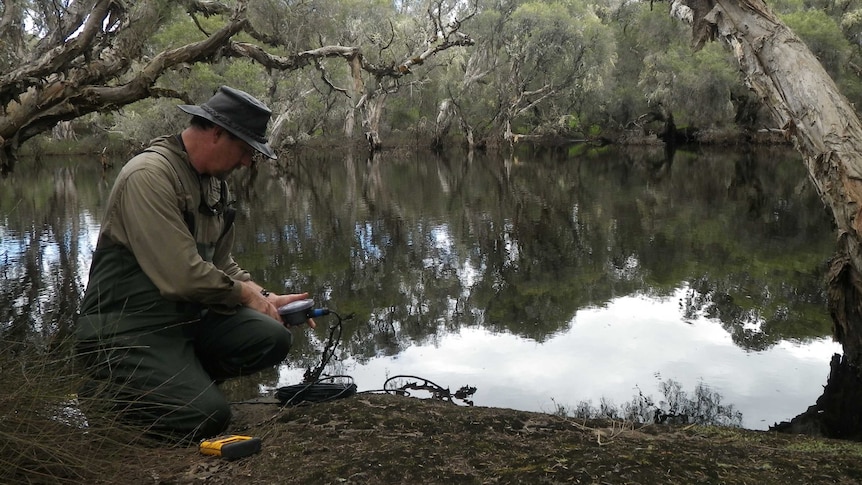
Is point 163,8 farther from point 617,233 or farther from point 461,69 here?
point 461,69

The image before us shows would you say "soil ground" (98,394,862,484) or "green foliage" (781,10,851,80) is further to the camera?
"green foliage" (781,10,851,80)

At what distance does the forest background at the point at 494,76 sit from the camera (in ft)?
107

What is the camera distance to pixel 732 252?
30.9ft

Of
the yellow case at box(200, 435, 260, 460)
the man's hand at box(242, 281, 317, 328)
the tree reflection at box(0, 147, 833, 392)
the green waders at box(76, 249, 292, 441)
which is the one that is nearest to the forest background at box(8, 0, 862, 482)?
the tree reflection at box(0, 147, 833, 392)

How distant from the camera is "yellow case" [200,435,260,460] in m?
2.85

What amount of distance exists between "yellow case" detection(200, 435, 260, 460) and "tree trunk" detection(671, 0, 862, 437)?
11.4ft

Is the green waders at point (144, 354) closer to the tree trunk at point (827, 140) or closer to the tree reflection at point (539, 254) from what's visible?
the tree reflection at point (539, 254)

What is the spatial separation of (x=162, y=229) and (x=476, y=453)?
64.6 inches

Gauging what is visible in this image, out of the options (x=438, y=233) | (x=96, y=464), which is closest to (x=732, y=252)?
(x=438, y=233)

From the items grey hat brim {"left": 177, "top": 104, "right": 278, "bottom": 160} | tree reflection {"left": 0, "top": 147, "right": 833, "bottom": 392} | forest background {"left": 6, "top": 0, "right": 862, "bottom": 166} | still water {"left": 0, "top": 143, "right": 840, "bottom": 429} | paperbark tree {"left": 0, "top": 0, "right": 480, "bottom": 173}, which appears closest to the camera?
grey hat brim {"left": 177, "top": 104, "right": 278, "bottom": 160}

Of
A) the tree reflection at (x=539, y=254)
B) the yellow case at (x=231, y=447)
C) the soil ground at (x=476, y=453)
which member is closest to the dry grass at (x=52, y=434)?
the soil ground at (x=476, y=453)

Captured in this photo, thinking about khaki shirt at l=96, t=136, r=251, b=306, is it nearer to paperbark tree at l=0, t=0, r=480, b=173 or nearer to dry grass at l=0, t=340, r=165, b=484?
dry grass at l=0, t=340, r=165, b=484

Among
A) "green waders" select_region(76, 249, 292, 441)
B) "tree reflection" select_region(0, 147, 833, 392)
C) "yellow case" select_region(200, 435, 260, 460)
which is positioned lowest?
"yellow case" select_region(200, 435, 260, 460)

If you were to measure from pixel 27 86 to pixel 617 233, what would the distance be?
8.37 meters
